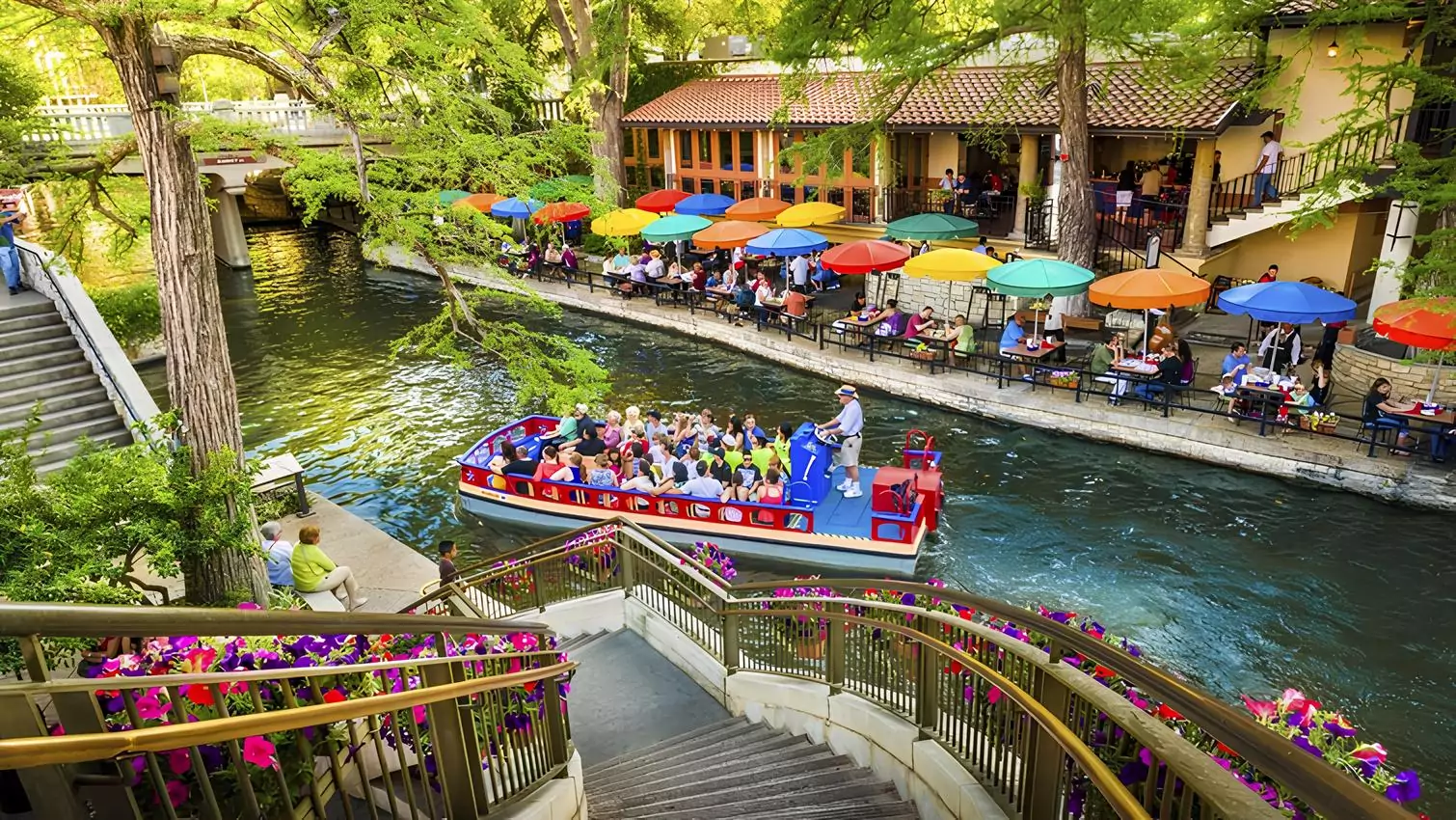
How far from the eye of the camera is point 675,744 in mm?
7020

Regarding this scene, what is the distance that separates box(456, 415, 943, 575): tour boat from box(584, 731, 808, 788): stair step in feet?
18.5

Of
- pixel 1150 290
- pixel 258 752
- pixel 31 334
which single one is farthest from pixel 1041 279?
pixel 31 334

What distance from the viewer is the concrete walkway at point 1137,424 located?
13.5 meters

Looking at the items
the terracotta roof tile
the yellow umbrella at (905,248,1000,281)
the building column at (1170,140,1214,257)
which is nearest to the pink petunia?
the yellow umbrella at (905,248,1000,281)

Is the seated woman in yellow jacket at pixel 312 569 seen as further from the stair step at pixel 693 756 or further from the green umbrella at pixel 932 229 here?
the green umbrella at pixel 932 229

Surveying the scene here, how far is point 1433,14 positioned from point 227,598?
62.8ft

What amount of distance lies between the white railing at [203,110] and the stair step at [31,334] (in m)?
6.98

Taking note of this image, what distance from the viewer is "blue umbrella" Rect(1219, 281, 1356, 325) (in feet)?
46.5

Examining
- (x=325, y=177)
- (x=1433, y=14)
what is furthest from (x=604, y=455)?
(x=1433, y=14)

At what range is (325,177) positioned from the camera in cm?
922

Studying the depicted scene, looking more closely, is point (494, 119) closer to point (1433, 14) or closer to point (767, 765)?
point (767, 765)

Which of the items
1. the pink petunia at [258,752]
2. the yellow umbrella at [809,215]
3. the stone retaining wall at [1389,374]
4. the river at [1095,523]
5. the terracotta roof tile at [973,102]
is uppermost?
the terracotta roof tile at [973,102]

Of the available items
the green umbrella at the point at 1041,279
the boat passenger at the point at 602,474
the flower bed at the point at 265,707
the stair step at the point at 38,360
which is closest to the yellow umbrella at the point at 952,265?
the green umbrella at the point at 1041,279

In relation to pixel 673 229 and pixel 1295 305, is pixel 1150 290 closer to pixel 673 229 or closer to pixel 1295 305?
pixel 1295 305
